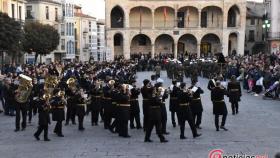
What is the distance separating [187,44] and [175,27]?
3.64m

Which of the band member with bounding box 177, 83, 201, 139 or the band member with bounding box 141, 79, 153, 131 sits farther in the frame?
the band member with bounding box 141, 79, 153, 131

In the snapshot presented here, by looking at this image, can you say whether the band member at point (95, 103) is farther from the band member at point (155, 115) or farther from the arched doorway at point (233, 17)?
the arched doorway at point (233, 17)

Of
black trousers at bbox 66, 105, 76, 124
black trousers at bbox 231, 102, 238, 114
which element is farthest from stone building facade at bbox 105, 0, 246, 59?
black trousers at bbox 66, 105, 76, 124

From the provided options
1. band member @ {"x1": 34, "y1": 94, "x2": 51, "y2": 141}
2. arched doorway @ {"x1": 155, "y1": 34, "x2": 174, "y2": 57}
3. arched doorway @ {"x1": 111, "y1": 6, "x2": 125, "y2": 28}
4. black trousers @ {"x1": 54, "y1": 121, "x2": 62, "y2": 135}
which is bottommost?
black trousers @ {"x1": 54, "y1": 121, "x2": 62, "y2": 135}

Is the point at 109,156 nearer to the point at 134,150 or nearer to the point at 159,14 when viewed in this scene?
the point at 134,150

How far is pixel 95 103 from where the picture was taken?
58.4 ft

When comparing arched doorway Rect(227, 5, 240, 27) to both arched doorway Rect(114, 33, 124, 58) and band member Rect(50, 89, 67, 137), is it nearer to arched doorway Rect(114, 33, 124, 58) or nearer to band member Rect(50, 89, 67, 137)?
arched doorway Rect(114, 33, 124, 58)

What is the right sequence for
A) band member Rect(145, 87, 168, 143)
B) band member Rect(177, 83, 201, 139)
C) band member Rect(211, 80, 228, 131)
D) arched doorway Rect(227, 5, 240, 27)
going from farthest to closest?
arched doorway Rect(227, 5, 240, 27)
band member Rect(211, 80, 228, 131)
band member Rect(177, 83, 201, 139)
band member Rect(145, 87, 168, 143)

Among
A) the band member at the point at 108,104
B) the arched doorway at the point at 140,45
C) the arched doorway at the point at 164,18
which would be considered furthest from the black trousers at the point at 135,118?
the arched doorway at the point at 140,45

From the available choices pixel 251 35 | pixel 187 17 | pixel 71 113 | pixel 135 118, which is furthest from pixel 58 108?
pixel 251 35

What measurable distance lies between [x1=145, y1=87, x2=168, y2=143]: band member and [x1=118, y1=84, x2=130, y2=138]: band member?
1.11 m

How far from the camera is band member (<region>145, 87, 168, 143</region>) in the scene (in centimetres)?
1430

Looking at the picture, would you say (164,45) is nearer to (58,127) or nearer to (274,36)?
(274,36)

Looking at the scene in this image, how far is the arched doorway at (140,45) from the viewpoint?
67500 millimetres
